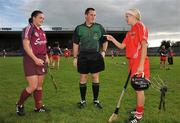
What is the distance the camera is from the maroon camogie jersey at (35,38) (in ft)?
28.6

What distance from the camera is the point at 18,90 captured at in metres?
13.9

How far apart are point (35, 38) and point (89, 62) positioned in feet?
5.37

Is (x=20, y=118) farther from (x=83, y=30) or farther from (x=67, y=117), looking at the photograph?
(x=83, y=30)

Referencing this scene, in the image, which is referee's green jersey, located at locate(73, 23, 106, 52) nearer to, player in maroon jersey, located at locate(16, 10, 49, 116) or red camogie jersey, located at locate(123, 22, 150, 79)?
player in maroon jersey, located at locate(16, 10, 49, 116)

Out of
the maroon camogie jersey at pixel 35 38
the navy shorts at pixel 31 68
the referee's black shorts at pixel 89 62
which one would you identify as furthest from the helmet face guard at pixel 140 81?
the maroon camogie jersey at pixel 35 38

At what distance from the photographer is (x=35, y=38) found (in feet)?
29.2

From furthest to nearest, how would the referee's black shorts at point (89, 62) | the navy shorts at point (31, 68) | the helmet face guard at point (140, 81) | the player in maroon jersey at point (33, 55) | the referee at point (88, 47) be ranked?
1. the referee's black shorts at point (89, 62)
2. the referee at point (88, 47)
3. the navy shorts at point (31, 68)
4. the player in maroon jersey at point (33, 55)
5. the helmet face guard at point (140, 81)

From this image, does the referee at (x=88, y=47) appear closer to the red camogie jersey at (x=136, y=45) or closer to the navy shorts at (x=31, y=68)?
the navy shorts at (x=31, y=68)

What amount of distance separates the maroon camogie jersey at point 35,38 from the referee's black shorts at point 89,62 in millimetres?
1116

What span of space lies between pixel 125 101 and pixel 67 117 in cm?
287

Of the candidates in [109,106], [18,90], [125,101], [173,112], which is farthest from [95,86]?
[18,90]

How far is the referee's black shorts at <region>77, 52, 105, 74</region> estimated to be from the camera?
9.77 meters

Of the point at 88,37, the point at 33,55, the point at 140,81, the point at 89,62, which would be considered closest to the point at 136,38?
the point at 140,81

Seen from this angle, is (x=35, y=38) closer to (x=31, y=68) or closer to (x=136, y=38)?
Result: (x=31, y=68)
